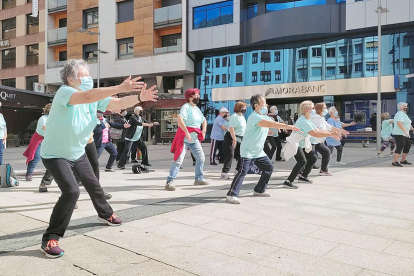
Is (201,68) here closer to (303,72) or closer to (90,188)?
(303,72)

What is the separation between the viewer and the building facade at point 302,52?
22.0m

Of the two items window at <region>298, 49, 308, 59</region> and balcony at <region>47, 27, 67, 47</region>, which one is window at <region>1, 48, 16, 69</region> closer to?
balcony at <region>47, 27, 67, 47</region>

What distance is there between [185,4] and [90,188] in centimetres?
2527

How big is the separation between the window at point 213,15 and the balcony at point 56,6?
12.9 metres

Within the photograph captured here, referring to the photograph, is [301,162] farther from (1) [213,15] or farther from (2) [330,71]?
(1) [213,15]

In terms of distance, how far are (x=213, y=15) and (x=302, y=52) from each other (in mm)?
6643

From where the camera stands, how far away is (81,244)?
3547 mm

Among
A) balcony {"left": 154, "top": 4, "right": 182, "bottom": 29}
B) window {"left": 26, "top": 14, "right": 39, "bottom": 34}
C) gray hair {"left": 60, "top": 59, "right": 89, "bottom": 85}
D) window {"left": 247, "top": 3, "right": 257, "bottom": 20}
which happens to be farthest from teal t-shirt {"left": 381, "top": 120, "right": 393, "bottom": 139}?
window {"left": 26, "top": 14, "right": 39, "bottom": 34}

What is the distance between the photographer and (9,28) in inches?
1471

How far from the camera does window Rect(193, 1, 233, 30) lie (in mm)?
25922

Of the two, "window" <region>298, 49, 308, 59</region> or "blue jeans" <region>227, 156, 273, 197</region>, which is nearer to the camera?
"blue jeans" <region>227, 156, 273, 197</region>

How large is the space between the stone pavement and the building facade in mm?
17859

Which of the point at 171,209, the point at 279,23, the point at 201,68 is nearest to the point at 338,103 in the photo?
the point at 279,23

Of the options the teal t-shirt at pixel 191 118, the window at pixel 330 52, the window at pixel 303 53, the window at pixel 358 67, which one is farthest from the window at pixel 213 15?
the teal t-shirt at pixel 191 118
